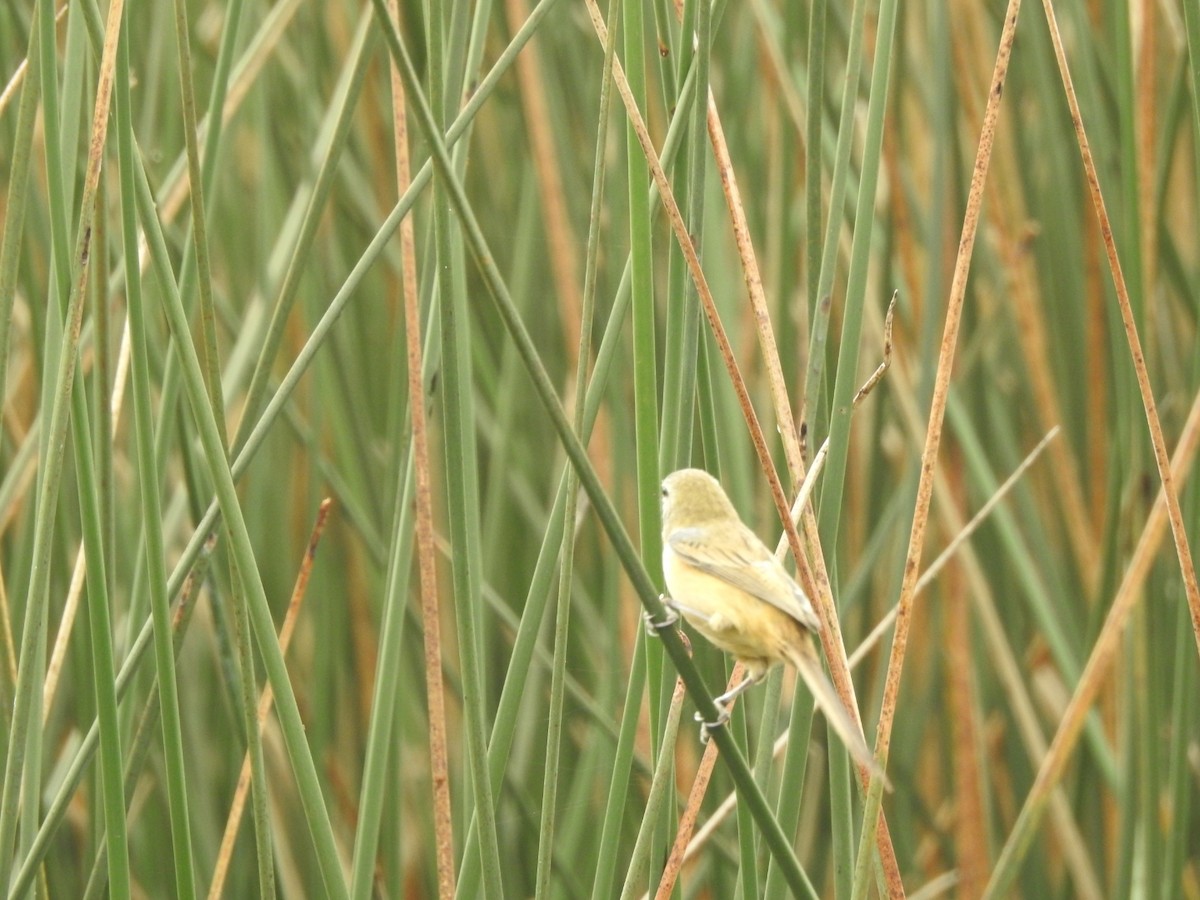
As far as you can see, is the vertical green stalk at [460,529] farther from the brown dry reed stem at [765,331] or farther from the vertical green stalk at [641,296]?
the brown dry reed stem at [765,331]

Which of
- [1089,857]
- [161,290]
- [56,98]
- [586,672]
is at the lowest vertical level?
[1089,857]

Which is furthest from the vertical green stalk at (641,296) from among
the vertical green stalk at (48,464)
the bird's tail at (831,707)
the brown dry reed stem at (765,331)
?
the vertical green stalk at (48,464)

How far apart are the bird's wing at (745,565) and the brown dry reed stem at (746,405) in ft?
0.13

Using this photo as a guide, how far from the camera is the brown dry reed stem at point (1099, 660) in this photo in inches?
71.9

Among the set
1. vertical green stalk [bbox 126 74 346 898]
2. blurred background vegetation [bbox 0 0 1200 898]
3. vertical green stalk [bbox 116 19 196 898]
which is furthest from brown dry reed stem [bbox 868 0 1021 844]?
vertical green stalk [bbox 116 19 196 898]

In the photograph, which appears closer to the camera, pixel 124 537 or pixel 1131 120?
pixel 1131 120

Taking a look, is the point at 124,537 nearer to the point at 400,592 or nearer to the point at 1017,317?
the point at 400,592

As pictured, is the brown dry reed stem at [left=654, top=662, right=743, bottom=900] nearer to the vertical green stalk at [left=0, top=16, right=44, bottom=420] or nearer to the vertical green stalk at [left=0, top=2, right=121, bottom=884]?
the vertical green stalk at [left=0, top=2, right=121, bottom=884]

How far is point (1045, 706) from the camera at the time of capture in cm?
303

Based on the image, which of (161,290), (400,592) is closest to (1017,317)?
(400,592)

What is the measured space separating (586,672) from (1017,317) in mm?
1113

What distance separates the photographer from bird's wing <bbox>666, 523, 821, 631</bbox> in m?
1.32

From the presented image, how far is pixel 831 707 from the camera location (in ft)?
3.47

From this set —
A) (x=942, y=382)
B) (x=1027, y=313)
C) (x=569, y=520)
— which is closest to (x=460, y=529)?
(x=569, y=520)
